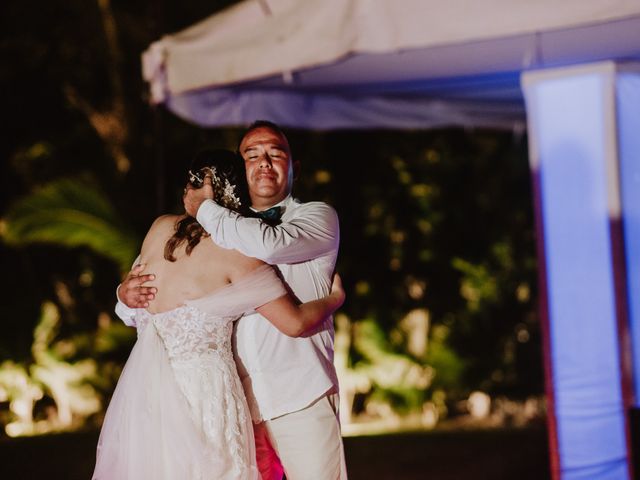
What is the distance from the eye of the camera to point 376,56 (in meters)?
4.54

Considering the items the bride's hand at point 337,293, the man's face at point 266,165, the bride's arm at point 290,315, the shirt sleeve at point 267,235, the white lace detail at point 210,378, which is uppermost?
the man's face at point 266,165

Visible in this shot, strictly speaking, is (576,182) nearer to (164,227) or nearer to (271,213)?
(271,213)

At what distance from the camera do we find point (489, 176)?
898cm

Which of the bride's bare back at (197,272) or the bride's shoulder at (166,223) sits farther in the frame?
the bride's shoulder at (166,223)

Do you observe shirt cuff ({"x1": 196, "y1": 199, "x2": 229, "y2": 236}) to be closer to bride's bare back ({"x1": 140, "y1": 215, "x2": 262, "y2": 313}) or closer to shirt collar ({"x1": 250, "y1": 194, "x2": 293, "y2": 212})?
bride's bare back ({"x1": 140, "y1": 215, "x2": 262, "y2": 313})

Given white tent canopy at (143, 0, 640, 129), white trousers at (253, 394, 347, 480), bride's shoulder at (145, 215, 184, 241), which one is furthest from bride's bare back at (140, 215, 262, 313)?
white tent canopy at (143, 0, 640, 129)

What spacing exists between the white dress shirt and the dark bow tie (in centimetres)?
6

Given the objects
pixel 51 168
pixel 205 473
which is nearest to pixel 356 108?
pixel 205 473

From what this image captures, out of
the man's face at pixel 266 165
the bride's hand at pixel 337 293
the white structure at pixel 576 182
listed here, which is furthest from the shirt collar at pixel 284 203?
the white structure at pixel 576 182

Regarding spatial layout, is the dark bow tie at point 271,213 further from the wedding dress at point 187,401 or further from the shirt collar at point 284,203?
the wedding dress at point 187,401

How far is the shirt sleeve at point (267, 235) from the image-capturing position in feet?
9.95

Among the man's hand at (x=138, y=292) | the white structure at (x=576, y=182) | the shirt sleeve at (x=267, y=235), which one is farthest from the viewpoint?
the white structure at (x=576, y=182)

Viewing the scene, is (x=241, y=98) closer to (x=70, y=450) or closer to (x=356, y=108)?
(x=356, y=108)

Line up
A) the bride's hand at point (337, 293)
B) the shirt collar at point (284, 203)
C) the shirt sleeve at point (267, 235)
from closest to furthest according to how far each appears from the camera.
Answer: the shirt sleeve at point (267, 235) < the bride's hand at point (337, 293) < the shirt collar at point (284, 203)
